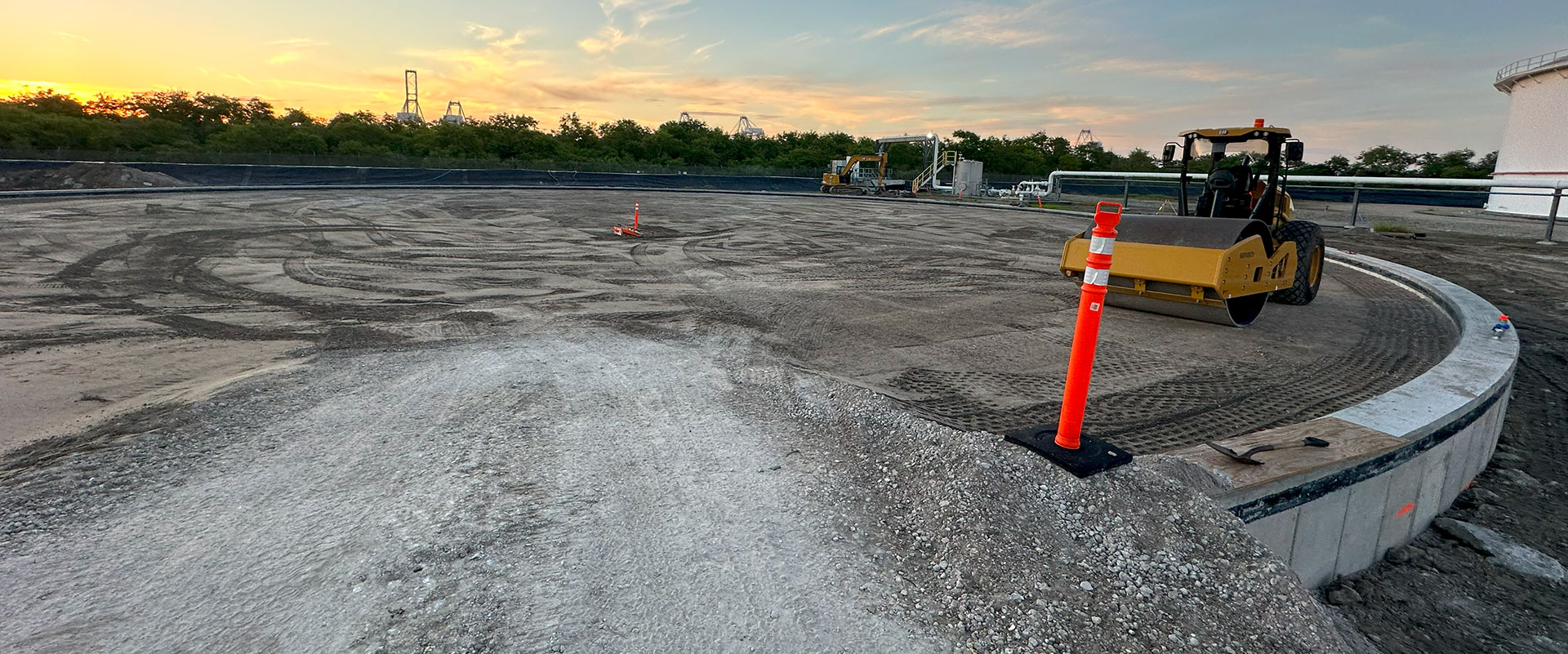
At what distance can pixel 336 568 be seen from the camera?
293 cm

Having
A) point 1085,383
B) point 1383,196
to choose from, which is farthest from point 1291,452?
point 1383,196

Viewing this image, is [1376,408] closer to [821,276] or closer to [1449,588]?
[1449,588]

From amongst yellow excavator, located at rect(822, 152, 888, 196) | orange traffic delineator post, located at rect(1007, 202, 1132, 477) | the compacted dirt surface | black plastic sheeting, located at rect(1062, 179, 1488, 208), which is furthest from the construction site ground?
black plastic sheeting, located at rect(1062, 179, 1488, 208)

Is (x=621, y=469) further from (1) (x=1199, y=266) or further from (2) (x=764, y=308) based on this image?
(1) (x=1199, y=266)

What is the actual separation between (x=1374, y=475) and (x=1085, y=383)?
214cm

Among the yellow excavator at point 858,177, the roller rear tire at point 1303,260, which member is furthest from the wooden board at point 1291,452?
the yellow excavator at point 858,177

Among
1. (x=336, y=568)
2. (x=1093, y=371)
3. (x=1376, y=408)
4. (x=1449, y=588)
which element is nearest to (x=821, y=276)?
(x=1093, y=371)

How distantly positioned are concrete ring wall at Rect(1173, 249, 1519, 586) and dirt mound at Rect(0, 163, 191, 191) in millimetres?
36563

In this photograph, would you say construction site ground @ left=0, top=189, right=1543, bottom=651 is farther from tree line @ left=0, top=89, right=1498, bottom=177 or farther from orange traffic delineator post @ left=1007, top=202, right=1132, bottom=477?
tree line @ left=0, top=89, right=1498, bottom=177

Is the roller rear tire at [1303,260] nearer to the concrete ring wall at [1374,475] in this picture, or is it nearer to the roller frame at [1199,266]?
the roller frame at [1199,266]

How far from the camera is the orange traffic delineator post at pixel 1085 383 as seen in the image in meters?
3.47

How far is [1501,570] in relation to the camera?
4324 millimetres

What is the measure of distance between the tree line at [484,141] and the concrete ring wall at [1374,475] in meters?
52.2

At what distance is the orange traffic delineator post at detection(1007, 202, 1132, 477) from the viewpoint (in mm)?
3475
